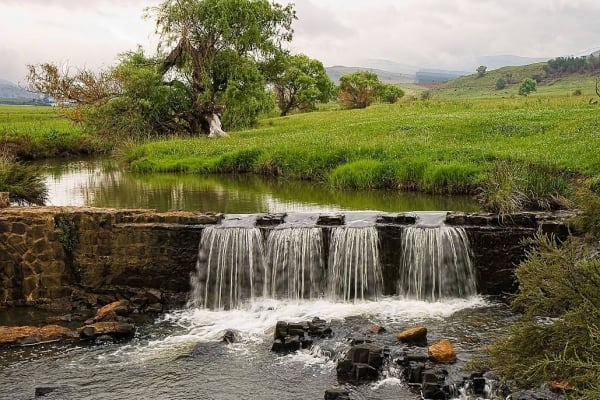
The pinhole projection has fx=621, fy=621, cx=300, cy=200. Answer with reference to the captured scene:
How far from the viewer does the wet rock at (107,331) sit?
42.1 ft

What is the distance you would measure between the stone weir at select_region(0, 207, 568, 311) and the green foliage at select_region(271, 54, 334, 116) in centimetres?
5149

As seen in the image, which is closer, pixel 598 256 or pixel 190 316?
pixel 598 256

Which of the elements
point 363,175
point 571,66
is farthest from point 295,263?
point 571,66

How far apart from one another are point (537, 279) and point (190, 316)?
842cm

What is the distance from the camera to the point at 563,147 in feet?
78.7

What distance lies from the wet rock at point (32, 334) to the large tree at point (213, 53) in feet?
88.2

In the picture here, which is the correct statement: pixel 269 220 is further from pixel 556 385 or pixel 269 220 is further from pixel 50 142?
pixel 50 142

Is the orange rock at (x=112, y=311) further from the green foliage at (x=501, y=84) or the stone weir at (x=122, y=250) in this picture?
the green foliage at (x=501, y=84)

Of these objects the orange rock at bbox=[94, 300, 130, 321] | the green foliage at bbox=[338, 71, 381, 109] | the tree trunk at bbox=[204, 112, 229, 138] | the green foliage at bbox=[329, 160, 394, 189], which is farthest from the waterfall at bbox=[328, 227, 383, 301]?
the green foliage at bbox=[338, 71, 381, 109]

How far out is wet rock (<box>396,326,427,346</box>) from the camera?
11.8 m

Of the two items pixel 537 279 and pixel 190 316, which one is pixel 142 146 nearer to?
pixel 190 316

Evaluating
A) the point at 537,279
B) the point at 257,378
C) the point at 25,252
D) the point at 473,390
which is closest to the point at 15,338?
the point at 25,252

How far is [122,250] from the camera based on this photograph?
52.7 ft

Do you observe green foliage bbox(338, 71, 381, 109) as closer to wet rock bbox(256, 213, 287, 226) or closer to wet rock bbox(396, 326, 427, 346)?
wet rock bbox(256, 213, 287, 226)
